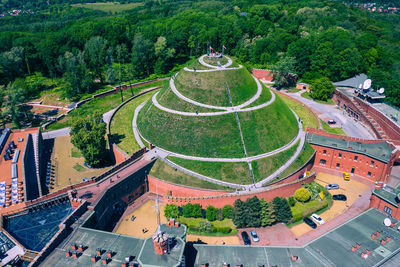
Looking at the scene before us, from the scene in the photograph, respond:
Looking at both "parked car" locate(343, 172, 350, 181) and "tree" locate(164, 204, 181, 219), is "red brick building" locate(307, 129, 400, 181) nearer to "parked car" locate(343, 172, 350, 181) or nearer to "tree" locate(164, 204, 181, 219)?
"parked car" locate(343, 172, 350, 181)

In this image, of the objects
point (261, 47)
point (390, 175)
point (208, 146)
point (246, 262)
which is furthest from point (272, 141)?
point (261, 47)

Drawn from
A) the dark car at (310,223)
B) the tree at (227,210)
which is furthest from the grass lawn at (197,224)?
the dark car at (310,223)

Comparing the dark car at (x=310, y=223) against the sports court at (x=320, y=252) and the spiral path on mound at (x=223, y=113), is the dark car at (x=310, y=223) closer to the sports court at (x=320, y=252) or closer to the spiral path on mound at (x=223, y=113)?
the sports court at (x=320, y=252)

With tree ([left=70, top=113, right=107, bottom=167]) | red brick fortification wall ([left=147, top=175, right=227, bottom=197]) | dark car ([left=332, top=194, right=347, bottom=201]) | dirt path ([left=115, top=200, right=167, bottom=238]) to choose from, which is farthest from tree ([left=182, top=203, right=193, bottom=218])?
dark car ([left=332, top=194, right=347, bottom=201])

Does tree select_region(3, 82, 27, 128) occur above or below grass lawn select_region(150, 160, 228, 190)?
above

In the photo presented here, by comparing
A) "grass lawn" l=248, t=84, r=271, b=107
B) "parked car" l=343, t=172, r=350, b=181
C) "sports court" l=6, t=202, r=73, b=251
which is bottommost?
"parked car" l=343, t=172, r=350, b=181

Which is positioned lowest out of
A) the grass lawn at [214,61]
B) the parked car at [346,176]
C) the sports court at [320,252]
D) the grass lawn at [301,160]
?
the parked car at [346,176]
